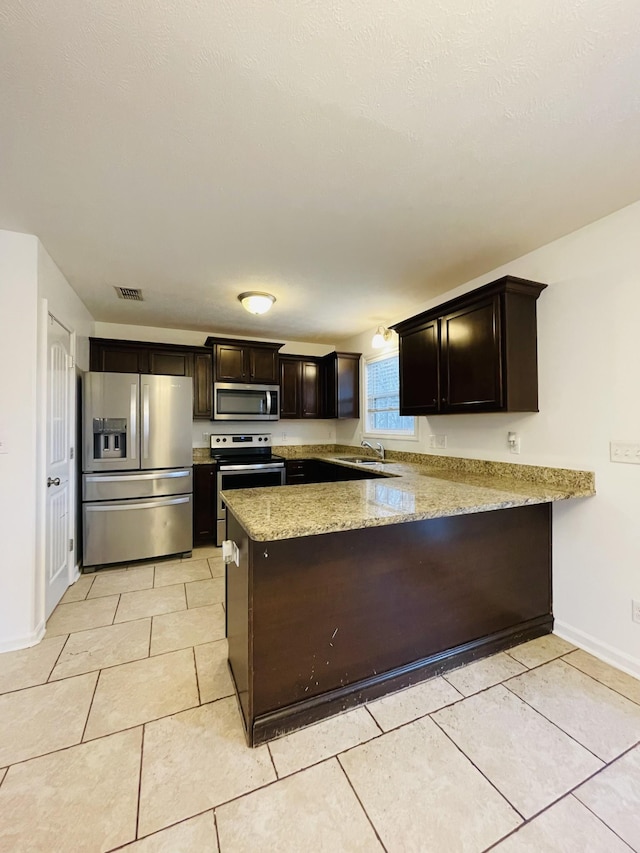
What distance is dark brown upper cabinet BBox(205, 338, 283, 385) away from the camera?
13.5 feet

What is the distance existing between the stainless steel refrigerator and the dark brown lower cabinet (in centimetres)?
179

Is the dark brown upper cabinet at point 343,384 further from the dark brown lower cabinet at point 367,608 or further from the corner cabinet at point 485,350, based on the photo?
the dark brown lower cabinet at point 367,608

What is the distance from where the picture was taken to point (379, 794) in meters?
1.28

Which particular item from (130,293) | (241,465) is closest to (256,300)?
(130,293)

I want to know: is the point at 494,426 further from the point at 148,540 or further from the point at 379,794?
the point at 148,540

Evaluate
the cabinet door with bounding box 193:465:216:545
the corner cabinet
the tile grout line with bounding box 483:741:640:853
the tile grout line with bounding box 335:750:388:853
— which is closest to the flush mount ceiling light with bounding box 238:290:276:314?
the corner cabinet

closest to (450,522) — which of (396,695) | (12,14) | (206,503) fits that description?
(396,695)

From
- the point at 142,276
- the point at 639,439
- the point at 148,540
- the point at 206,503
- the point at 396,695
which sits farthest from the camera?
the point at 206,503

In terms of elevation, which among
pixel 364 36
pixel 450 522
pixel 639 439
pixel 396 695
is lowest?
pixel 396 695

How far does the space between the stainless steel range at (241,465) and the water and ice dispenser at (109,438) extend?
97 cm

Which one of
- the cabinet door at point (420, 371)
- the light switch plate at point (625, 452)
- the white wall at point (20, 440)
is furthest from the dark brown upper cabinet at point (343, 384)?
the white wall at point (20, 440)

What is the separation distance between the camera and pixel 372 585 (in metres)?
1.71

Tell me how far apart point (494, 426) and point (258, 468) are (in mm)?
2426

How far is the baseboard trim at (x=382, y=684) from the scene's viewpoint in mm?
1518
